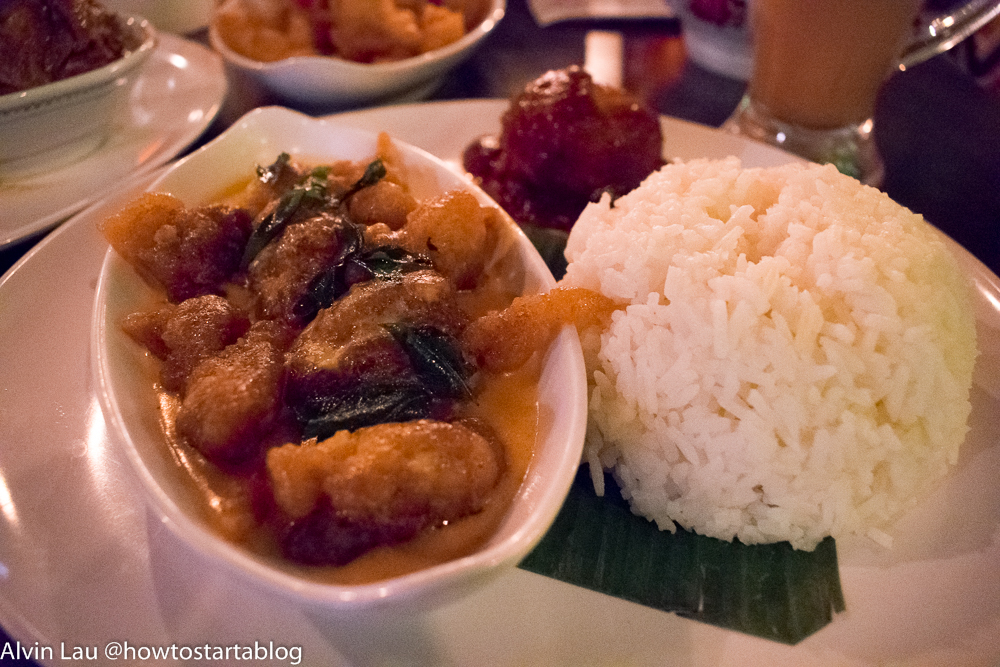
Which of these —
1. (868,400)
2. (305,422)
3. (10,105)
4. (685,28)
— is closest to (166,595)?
(305,422)

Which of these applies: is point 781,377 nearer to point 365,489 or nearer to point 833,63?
point 365,489

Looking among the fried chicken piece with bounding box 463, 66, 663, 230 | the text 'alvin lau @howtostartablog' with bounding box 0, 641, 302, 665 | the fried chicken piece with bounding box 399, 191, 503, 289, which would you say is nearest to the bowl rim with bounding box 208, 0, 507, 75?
the fried chicken piece with bounding box 463, 66, 663, 230

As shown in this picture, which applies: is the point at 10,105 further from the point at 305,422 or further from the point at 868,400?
the point at 868,400

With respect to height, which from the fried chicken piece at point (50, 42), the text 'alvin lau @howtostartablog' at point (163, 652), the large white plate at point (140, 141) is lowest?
the text 'alvin lau @howtostartablog' at point (163, 652)

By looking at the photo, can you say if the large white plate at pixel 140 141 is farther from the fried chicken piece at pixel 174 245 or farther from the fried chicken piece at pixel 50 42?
the fried chicken piece at pixel 174 245

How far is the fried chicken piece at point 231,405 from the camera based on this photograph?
1.34 metres

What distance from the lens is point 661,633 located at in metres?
1.39

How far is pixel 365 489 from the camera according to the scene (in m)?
1.20

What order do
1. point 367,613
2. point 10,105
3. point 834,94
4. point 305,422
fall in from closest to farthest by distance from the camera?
point 367,613
point 305,422
point 10,105
point 834,94

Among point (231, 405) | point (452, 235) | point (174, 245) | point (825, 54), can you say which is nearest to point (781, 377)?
point (452, 235)

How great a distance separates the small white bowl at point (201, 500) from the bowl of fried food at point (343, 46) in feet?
3.19

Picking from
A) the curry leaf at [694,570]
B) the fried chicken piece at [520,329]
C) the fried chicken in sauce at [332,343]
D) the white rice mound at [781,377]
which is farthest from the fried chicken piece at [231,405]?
the white rice mound at [781,377]

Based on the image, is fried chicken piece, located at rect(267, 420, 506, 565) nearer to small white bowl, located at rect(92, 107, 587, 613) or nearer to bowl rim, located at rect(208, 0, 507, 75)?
small white bowl, located at rect(92, 107, 587, 613)

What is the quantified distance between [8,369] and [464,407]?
4.42 ft
